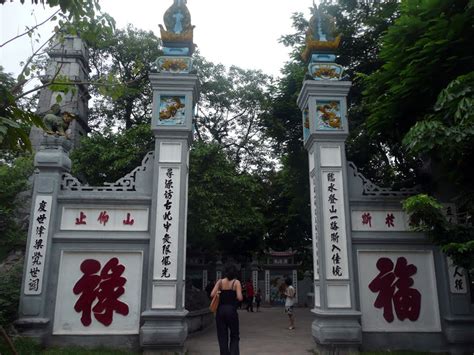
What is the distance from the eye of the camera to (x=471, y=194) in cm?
562

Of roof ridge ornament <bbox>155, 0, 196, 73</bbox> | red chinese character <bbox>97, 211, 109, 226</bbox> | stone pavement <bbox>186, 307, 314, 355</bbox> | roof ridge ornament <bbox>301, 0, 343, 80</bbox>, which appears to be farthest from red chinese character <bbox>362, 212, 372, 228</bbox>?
red chinese character <bbox>97, 211, 109, 226</bbox>

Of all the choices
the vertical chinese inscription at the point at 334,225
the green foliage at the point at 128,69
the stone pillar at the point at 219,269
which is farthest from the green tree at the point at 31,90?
the stone pillar at the point at 219,269

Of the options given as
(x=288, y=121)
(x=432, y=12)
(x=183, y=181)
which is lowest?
(x=183, y=181)

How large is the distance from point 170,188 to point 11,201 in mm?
6079

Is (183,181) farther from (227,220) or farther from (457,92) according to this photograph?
(227,220)

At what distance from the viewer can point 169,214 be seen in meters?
6.16

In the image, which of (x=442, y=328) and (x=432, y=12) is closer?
(x=432, y=12)

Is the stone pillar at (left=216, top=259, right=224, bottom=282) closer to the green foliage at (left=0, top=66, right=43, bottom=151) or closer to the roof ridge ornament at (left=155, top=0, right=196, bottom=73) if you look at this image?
the roof ridge ornament at (left=155, top=0, right=196, bottom=73)

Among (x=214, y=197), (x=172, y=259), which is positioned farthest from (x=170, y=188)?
(x=214, y=197)

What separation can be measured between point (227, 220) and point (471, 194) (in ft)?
23.8

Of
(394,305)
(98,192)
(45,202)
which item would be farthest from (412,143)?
(45,202)

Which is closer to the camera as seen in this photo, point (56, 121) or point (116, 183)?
point (116, 183)

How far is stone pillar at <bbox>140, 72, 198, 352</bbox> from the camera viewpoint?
227 inches

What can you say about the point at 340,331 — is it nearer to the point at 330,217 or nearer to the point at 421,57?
the point at 330,217
